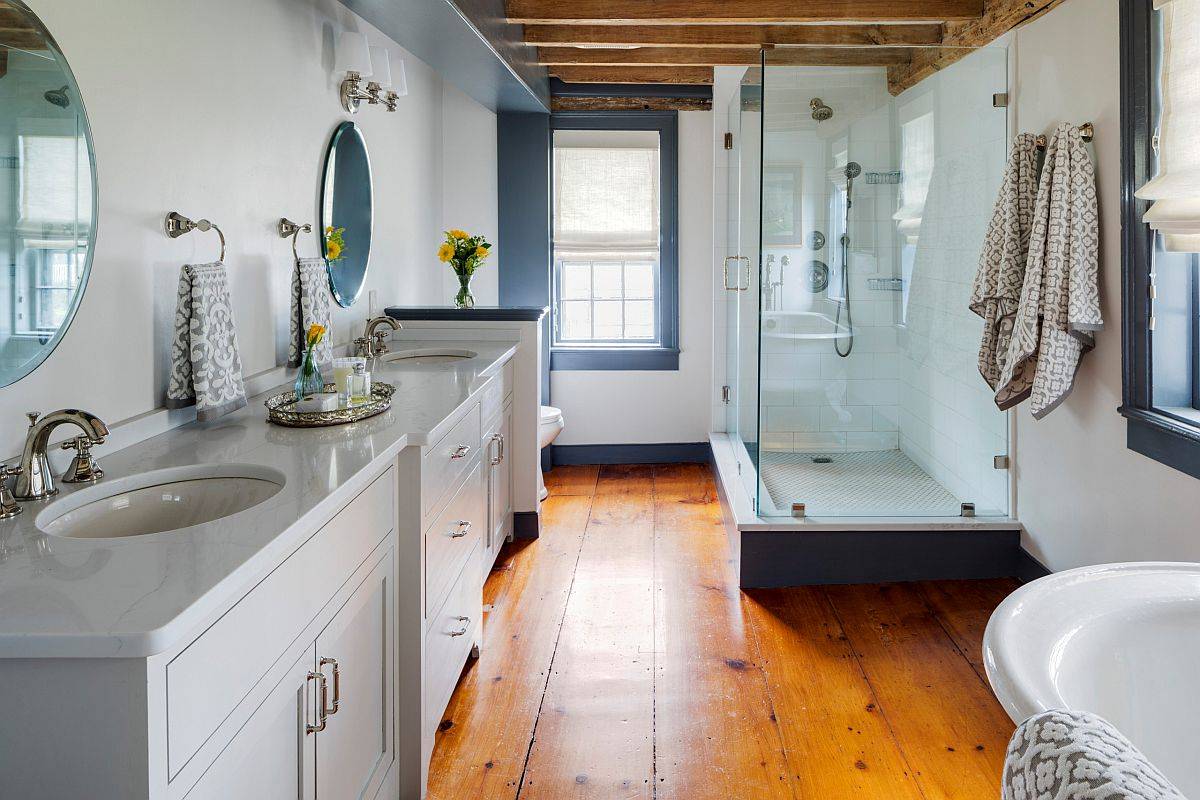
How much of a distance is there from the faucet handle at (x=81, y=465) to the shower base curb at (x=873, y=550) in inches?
94.0

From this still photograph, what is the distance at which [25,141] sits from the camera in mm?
1638

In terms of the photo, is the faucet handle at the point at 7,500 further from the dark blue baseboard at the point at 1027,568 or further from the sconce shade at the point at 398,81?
the dark blue baseboard at the point at 1027,568

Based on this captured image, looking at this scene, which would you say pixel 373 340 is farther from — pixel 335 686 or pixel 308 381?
pixel 335 686

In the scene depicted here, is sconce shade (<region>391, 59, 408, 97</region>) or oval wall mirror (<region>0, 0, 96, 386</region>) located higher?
sconce shade (<region>391, 59, 408, 97</region>)

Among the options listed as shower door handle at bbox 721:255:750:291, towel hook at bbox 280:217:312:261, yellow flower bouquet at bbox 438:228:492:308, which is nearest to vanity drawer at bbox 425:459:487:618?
towel hook at bbox 280:217:312:261

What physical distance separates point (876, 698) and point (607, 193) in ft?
12.1

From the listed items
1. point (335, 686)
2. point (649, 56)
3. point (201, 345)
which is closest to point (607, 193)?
point (649, 56)

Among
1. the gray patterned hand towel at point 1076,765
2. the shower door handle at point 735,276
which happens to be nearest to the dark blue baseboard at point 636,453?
the shower door handle at point 735,276

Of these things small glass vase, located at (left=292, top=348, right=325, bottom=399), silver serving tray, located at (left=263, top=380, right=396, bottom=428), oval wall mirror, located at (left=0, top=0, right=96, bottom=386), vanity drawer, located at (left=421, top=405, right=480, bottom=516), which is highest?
oval wall mirror, located at (left=0, top=0, right=96, bottom=386)

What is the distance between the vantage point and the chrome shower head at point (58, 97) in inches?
67.0

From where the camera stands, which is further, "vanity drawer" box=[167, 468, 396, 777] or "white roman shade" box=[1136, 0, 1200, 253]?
"white roman shade" box=[1136, 0, 1200, 253]

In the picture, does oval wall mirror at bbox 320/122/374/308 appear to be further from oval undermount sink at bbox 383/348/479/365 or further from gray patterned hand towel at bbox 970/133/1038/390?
gray patterned hand towel at bbox 970/133/1038/390

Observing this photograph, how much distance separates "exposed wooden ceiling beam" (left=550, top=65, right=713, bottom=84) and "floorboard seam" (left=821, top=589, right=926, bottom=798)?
10.3 feet

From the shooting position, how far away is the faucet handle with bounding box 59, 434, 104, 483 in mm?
1666
